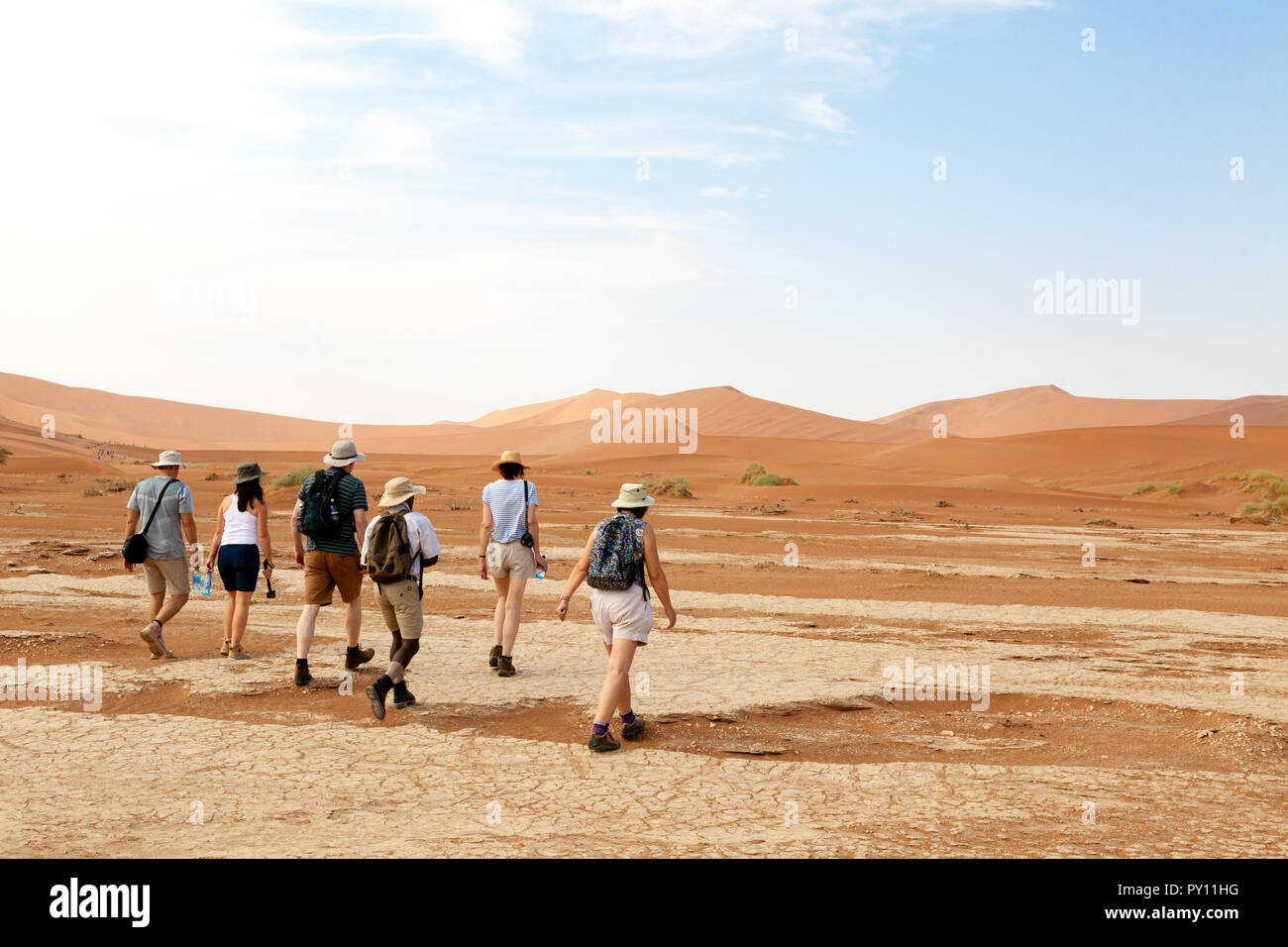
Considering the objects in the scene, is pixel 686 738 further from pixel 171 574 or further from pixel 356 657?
pixel 171 574

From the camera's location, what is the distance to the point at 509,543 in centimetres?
875

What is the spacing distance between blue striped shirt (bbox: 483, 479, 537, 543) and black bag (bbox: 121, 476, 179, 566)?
10.4ft

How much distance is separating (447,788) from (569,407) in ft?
544

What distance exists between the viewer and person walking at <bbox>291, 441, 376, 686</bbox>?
26.5 ft

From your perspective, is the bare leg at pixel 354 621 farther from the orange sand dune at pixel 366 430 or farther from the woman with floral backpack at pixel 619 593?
the orange sand dune at pixel 366 430

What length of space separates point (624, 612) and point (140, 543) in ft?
16.9

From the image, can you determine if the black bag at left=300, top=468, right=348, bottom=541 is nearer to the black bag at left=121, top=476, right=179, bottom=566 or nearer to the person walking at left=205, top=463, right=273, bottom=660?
the person walking at left=205, top=463, right=273, bottom=660

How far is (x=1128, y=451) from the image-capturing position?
72812mm

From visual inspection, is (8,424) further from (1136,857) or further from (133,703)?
(1136,857)

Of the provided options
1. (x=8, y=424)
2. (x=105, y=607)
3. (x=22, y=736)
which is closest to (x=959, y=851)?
(x=22, y=736)

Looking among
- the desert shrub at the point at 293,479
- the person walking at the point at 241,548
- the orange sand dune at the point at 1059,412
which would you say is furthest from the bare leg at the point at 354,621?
the orange sand dune at the point at 1059,412

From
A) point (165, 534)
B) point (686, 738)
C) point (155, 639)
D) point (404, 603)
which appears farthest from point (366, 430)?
point (686, 738)

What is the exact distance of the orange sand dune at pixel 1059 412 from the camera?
14288 centimetres

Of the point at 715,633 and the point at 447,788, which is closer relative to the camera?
the point at 447,788
